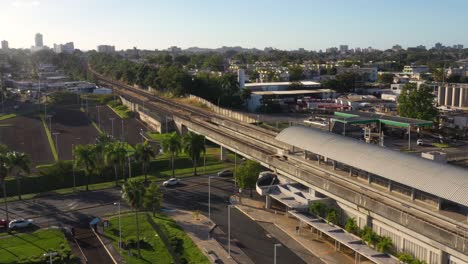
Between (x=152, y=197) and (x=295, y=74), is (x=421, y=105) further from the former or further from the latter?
(x=295, y=74)

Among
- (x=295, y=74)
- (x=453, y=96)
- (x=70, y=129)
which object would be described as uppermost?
(x=295, y=74)

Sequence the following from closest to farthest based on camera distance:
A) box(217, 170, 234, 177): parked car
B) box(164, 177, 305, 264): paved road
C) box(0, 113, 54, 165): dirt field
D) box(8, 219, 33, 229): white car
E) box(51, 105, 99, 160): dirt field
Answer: box(164, 177, 305, 264): paved road, box(8, 219, 33, 229): white car, box(217, 170, 234, 177): parked car, box(0, 113, 54, 165): dirt field, box(51, 105, 99, 160): dirt field

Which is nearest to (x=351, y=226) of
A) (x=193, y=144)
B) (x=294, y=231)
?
(x=294, y=231)

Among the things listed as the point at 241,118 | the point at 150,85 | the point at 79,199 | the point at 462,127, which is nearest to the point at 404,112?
the point at 462,127

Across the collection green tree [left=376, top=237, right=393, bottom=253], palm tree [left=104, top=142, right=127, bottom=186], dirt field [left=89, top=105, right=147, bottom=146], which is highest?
palm tree [left=104, top=142, right=127, bottom=186]

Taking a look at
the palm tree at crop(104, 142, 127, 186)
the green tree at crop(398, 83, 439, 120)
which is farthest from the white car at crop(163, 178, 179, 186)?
the green tree at crop(398, 83, 439, 120)

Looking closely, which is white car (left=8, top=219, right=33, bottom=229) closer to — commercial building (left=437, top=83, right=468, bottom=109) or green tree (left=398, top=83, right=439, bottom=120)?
green tree (left=398, top=83, right=439, bottom=120)
